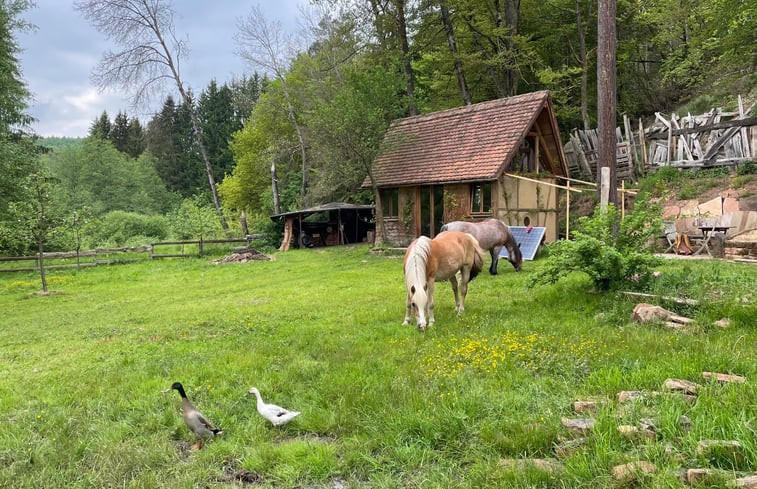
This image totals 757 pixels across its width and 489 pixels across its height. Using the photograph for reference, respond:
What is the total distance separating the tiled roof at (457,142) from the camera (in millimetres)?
18484

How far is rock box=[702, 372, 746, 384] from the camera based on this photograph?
12.5ft

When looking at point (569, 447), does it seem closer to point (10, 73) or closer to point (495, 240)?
point (495, 240)

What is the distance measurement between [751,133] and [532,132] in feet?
26.0

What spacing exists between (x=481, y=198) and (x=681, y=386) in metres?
15.5

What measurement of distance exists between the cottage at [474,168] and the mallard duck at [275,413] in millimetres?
14610

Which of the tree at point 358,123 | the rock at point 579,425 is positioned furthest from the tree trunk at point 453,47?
the rock at point 579,425

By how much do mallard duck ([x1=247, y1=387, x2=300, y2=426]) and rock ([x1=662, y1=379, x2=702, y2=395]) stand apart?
3.15 meters

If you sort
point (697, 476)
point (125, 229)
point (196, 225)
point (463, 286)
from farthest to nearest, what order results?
point (125, 229) < point (196, 225) < point (463, 286) < point (697, 476)

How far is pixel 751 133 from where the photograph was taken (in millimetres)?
17922

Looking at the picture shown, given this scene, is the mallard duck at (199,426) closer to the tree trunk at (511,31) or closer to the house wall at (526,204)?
the house wall at (526,204)

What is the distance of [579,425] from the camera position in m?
3.37

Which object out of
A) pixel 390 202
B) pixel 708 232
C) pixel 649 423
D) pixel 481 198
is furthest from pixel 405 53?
pixel 649 423

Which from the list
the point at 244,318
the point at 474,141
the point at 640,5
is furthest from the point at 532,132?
the point at 244,318

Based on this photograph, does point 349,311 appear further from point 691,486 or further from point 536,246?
point 536,246
